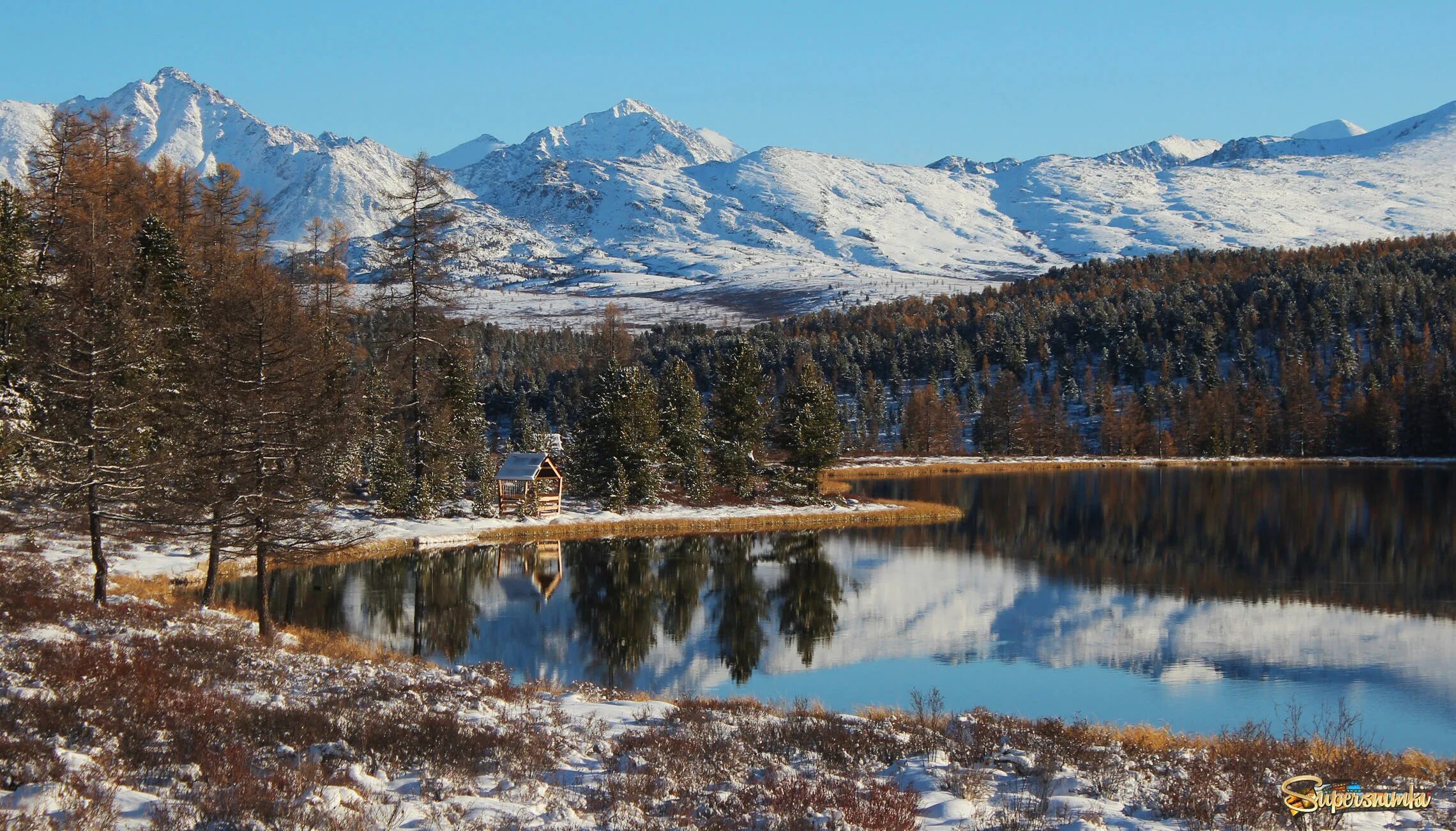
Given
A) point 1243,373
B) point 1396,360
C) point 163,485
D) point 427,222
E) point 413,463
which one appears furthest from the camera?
point 1243,373

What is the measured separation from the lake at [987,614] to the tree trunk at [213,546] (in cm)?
460

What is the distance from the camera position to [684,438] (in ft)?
222

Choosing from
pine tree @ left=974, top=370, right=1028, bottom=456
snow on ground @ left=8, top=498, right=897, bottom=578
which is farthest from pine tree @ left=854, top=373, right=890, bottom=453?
snow on ground @ left=8, top=498, right=897, bottom=578

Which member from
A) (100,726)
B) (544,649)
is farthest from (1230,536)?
(100,726)

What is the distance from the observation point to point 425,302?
181ft

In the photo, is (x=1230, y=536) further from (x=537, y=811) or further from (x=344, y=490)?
(x=537, y=811)

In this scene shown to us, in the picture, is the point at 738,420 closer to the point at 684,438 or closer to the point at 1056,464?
the point at 684,438

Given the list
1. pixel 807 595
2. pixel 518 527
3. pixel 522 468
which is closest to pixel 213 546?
pixel 807 595

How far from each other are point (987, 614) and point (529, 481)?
98.2 feet

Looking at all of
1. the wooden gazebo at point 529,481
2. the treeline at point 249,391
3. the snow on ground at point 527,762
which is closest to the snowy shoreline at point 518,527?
the wooden gazebo at point 529,481

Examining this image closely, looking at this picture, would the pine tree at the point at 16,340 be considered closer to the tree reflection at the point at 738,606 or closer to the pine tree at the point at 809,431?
the tree reflection at the point at 738,606

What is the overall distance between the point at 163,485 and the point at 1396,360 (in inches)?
6537

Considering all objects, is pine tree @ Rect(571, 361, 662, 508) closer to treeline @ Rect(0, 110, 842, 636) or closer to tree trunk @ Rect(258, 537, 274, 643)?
treeline @ Rect(0, 110, 842, 636)

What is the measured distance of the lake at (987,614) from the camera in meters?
27.0
